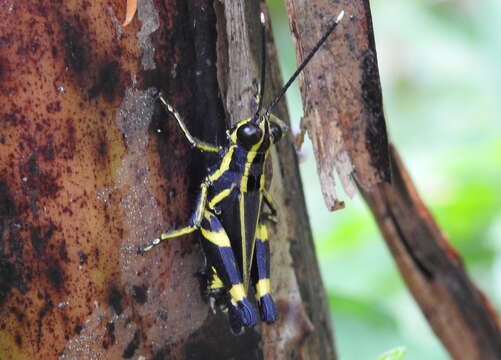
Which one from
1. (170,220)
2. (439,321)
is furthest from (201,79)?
(439,321)

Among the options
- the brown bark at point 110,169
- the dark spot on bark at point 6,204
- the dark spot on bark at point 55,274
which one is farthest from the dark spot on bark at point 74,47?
the dark spot on bark at point 55,274

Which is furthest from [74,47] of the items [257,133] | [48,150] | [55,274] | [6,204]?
[257,133]

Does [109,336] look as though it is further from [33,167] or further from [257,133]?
[257,133]

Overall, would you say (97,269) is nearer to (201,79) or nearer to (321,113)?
(201,79)

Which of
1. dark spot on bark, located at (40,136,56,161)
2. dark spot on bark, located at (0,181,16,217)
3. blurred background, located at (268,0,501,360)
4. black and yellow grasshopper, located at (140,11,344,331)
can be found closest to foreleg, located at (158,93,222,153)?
black and yellow grasshopper, located at (140,11,344,331)

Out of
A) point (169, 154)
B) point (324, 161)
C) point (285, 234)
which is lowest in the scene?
point (285, 234)

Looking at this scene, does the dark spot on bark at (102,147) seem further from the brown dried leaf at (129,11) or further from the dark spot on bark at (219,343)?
the dark spot on bark at (219,343)
